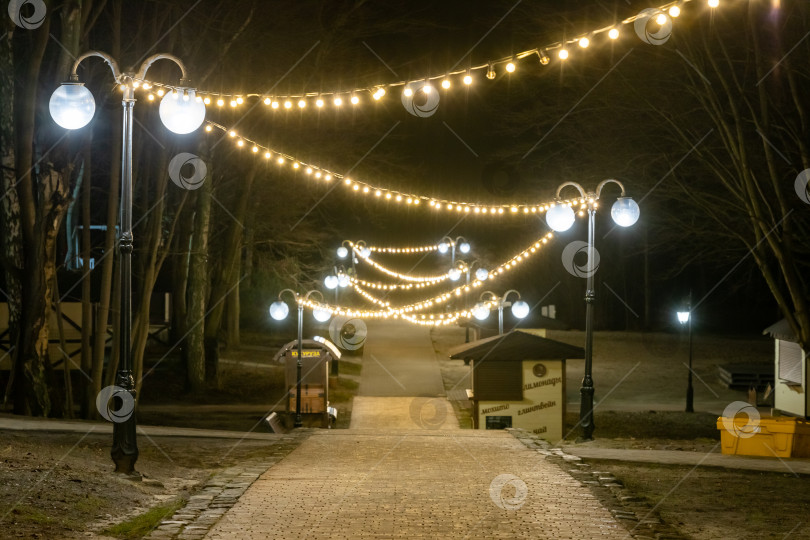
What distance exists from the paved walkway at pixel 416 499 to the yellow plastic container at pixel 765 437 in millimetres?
4073

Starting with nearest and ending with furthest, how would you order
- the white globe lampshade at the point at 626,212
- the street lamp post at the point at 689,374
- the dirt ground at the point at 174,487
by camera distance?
the dirt ground at the point at 174,487, the white globe lampshade at the point at 626,212, the street lamp post at the point at 689,374

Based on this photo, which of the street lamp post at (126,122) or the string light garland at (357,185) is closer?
the street lamp post at (126,122)

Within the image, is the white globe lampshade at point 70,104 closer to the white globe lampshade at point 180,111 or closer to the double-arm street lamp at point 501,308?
the white globe lampshade at point 180,111

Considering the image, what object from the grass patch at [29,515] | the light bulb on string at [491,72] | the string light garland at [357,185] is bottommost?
the grass patch at [29,515]

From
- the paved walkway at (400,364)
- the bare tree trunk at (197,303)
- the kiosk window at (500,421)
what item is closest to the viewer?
the kiosk window at (500,421)

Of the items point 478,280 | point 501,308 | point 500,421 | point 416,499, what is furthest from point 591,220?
point 478,280

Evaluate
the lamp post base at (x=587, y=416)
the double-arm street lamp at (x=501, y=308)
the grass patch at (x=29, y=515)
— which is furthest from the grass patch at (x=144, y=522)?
the double-arm street lamp at (x=501, y=308)

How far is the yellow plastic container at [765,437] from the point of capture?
14.2 meters

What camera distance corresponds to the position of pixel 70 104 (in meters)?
10.0

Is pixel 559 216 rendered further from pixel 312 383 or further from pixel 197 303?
pixel 197 303

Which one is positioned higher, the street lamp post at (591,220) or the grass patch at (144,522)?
the street lamp post at (591,220)

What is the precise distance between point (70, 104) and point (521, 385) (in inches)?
595

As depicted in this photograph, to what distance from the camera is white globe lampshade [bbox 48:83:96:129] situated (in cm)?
995

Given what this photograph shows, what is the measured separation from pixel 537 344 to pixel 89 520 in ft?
53.9
